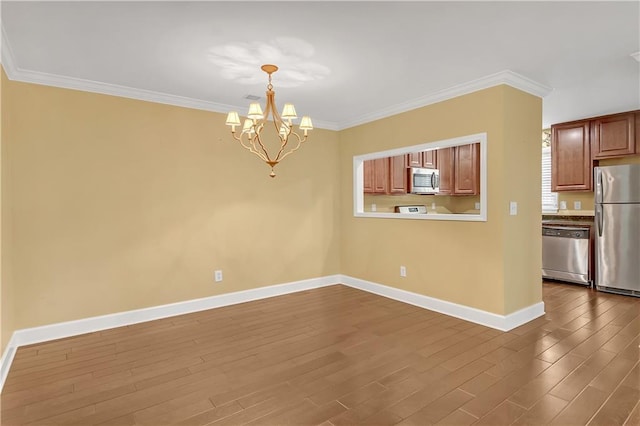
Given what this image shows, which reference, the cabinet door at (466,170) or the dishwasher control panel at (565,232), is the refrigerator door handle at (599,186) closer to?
the dishwasher control panel at (565,232)

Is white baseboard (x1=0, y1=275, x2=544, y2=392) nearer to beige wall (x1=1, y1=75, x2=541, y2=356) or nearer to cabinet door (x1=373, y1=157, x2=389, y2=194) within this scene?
beige wall (x1=1, y1=75, x2=541, y2=356)

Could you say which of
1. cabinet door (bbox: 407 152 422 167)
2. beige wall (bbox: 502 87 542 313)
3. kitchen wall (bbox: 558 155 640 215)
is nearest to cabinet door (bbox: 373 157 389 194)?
cabinet door (bbox: 407 152 422 167)

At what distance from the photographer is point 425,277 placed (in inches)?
169

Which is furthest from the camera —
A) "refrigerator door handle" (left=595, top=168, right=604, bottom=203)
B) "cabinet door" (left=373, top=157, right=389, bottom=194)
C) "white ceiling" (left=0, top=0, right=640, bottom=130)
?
"cabinet door" (left=373, top=157, right=389, bottom=194)

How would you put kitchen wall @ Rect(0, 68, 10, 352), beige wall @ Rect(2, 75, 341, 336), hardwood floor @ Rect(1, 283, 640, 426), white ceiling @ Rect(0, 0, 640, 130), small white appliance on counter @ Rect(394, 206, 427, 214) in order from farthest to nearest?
small white appliance on counter @ Rect(394, 206, 427, 214) < beige wall @ Rect(2, 75, 341, 336) < kitchen wall @ Rect(0, 68, 10, 352) < white ceiling @ Rect(0, 0, 640, 130) < hardwood floor @ Rect(1, 283, 640, 426)

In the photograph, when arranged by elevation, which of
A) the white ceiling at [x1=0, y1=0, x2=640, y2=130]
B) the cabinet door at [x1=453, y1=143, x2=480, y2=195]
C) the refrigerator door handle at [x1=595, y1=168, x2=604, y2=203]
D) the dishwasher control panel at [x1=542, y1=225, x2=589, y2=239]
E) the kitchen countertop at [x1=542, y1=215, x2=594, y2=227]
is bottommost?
the dishwasher control panel at [x1=542, y1=225, x2=589, y2=239]

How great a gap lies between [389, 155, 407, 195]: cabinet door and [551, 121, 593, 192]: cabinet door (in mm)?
2286

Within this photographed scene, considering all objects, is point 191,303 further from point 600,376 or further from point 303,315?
point 600,376

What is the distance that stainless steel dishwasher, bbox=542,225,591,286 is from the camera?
Result: 16.8 ft

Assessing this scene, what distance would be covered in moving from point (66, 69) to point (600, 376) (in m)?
4.94

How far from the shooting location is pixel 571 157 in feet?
17.8

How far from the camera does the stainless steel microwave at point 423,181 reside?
5.92 m

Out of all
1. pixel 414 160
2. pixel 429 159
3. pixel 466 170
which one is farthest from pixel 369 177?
pixel 466 170

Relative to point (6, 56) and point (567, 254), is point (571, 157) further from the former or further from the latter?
point (6, 56)
